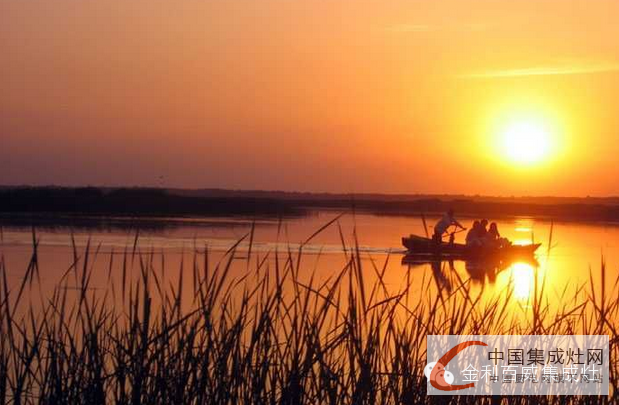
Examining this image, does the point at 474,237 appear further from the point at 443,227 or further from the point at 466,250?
the point at 443,227

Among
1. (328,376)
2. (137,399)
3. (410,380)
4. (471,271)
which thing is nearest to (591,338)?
(410,380)

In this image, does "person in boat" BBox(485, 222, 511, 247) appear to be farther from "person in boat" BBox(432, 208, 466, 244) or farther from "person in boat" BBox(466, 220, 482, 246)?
"person in boat" BBox(432, 208, 466, 244)

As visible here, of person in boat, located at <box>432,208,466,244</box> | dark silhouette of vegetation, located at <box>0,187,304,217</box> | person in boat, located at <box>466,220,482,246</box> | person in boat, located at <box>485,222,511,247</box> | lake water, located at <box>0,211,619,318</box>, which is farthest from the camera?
dark silhouette of vegetation, located at <box>0,187,304,217</box>

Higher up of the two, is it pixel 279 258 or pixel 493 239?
pixel 493 239

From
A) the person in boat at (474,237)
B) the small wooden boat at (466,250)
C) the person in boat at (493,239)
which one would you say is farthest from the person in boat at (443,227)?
the person in boat at (493,239)

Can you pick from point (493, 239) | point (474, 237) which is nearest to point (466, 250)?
point (474, 237)

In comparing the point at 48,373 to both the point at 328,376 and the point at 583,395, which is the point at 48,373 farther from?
the point at 583,395

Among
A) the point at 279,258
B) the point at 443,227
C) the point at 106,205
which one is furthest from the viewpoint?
the point at 106,205

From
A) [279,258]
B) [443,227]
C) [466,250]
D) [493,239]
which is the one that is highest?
[443,227]

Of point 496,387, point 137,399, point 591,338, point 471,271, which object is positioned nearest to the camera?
point 137,399

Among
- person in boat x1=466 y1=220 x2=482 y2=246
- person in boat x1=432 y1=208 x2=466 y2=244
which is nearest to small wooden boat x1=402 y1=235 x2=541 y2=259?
person in boat x1=466 y1=220 x2=482 y2=246

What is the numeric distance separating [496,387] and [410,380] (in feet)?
2.09

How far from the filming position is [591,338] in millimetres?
6414

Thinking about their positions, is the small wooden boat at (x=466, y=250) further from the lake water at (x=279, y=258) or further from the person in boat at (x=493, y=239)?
the lake water at (x=279, y=258)
